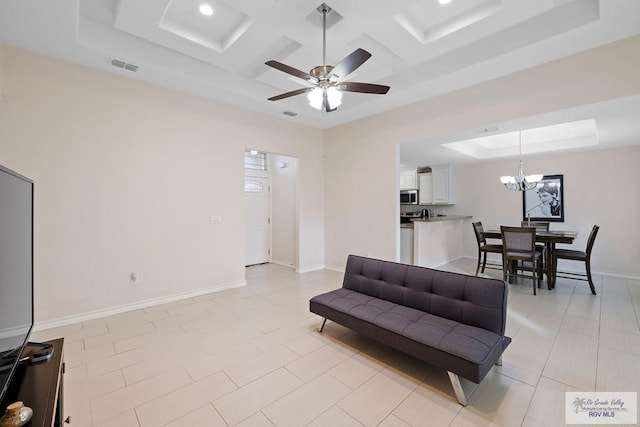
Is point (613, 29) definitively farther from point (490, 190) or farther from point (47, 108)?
point (47, 108)

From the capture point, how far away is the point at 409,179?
7.89m

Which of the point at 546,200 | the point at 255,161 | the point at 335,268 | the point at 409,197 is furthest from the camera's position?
the point at 409,197

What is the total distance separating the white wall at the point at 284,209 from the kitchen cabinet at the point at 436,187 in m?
3.81

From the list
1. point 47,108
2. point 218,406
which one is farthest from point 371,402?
point 47,108

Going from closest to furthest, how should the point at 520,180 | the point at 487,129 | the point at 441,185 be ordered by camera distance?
1. the point at 487,129
2. the point at 520,180
3. the point at 441,185

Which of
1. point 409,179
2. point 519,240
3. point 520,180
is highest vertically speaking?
point 409,179

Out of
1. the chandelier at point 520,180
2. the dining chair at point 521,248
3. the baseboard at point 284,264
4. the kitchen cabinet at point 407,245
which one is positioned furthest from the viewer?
the baseboard at point 284,264

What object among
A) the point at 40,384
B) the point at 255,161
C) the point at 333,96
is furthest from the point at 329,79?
the point at 255,161

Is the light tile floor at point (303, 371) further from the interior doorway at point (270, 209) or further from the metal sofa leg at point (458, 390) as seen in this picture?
the interior doorway at point (270, 209)

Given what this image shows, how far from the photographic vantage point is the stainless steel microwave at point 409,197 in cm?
772

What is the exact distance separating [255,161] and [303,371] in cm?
497

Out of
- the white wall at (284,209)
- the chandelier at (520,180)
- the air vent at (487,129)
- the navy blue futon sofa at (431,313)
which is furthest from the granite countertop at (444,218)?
the navy blue futon sofa at (431,313)

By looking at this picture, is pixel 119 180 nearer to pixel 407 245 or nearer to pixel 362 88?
pixel 362 88

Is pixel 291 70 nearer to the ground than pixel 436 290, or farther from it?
farther from it
